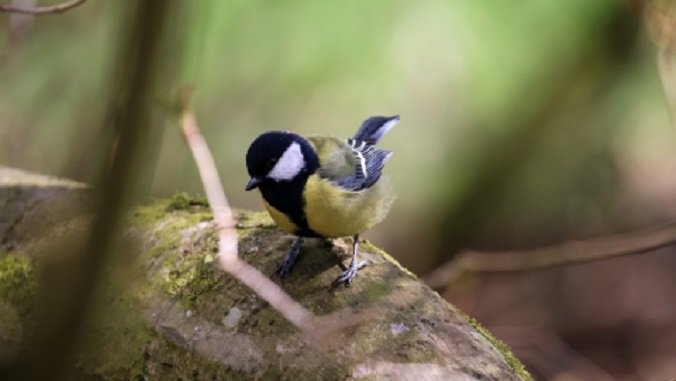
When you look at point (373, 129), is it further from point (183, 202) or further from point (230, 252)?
point (230, 252)

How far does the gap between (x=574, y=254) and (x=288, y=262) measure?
4.61ft

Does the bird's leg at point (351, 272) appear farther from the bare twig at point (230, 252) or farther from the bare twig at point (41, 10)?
the bare twig at point (41, 10)

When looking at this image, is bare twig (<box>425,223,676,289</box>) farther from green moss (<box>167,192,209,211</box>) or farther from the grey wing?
green moss (<box>167,192,209,211</box>)

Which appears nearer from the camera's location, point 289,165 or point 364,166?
point 289,165

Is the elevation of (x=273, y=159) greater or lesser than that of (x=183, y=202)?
greater

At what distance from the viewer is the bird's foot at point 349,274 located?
1.64m

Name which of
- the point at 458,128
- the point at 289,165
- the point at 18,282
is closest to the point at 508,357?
the point at 289,165

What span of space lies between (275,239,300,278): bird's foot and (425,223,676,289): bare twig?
1.08 metres

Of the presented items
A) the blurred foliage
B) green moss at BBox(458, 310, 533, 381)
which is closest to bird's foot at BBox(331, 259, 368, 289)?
green moss at BBox(458, 310, 533, 381)

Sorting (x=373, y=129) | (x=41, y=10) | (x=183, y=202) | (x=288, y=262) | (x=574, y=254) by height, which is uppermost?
(x=41, y=10)

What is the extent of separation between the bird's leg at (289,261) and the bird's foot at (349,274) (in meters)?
0.14

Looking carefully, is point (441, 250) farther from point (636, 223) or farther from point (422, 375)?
point (422, 375)

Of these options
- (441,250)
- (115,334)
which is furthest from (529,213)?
(115,334)

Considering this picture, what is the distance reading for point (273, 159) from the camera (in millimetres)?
1943
